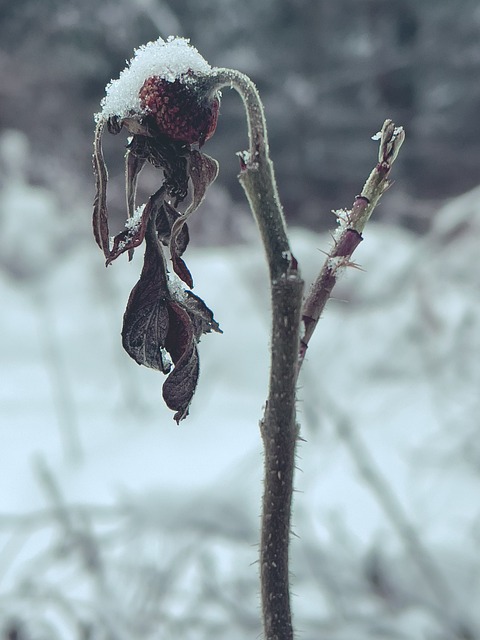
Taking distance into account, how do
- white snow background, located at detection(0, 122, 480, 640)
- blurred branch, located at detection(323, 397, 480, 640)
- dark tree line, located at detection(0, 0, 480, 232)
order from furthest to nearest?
dark tree line, located at detection(0, 0, 480, 232), white snow background, located at detection(0, 122, 480, 640), blurred branch, located at detection(323, 397, 480, 640)

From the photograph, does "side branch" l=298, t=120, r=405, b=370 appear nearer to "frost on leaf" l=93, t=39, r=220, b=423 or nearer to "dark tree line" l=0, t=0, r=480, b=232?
"frost on leaf" l=93, t=39, r=220, b=423

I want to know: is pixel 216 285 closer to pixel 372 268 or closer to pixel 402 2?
pixel 372 268

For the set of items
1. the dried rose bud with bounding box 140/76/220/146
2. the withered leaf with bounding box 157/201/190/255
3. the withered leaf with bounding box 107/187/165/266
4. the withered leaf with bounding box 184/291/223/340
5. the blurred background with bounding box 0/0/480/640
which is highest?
the blurred background with bounding box 0/0/480/640

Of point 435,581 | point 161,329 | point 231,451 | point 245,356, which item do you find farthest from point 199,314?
point 245,356

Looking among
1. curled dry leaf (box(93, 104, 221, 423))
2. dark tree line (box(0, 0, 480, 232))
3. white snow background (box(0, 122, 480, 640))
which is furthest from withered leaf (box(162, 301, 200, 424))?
dark tree line (box(0, 0, 480, 232))

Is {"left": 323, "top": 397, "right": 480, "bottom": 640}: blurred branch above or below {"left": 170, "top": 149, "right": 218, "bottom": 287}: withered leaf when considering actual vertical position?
above

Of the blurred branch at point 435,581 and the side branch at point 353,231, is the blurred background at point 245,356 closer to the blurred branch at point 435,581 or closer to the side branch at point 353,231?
the blurred branch at point 435,581

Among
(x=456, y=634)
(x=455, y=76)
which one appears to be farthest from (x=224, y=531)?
(x=455, y=76)

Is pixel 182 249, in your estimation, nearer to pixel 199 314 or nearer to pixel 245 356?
pixel 199 314
